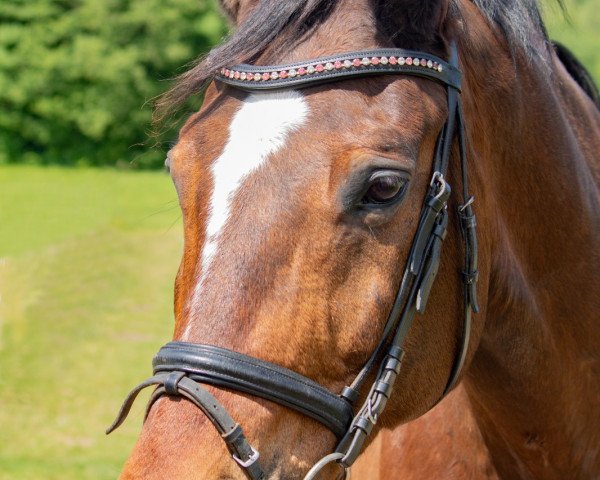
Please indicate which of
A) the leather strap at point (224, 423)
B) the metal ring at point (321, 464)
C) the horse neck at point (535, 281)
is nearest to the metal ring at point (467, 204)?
the horse neck at point (535, 281)

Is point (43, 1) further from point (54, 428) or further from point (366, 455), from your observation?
point (366, 455)

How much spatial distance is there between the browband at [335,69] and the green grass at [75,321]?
0.77 meters

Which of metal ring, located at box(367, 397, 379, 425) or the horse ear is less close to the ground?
the horse ear

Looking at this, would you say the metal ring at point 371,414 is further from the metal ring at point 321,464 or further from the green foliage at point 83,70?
the green foliage at point 83,70

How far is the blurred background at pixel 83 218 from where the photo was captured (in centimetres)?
778

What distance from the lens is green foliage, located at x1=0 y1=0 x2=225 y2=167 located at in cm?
2917

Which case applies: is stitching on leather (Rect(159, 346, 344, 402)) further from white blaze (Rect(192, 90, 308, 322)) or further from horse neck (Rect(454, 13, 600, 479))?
horse neck (Rect(454, 13, 600, 479))

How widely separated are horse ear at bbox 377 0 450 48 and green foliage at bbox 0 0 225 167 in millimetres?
26827

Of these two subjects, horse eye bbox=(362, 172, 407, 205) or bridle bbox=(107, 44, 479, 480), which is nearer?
bridle bbox=(107, 44, 479, 480)

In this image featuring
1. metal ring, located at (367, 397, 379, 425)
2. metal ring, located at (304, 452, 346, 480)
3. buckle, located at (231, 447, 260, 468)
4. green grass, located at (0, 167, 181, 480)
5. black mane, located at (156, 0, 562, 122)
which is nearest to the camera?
buckle, located at (231, 447, 260, 468)

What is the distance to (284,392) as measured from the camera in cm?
198

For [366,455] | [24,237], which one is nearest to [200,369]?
Answer: [366,455]

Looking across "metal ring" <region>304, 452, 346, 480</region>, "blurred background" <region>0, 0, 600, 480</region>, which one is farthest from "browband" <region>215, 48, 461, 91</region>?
"metal ring" <region>304, 452, 346, 480</region>

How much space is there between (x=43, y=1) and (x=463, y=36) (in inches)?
1176
